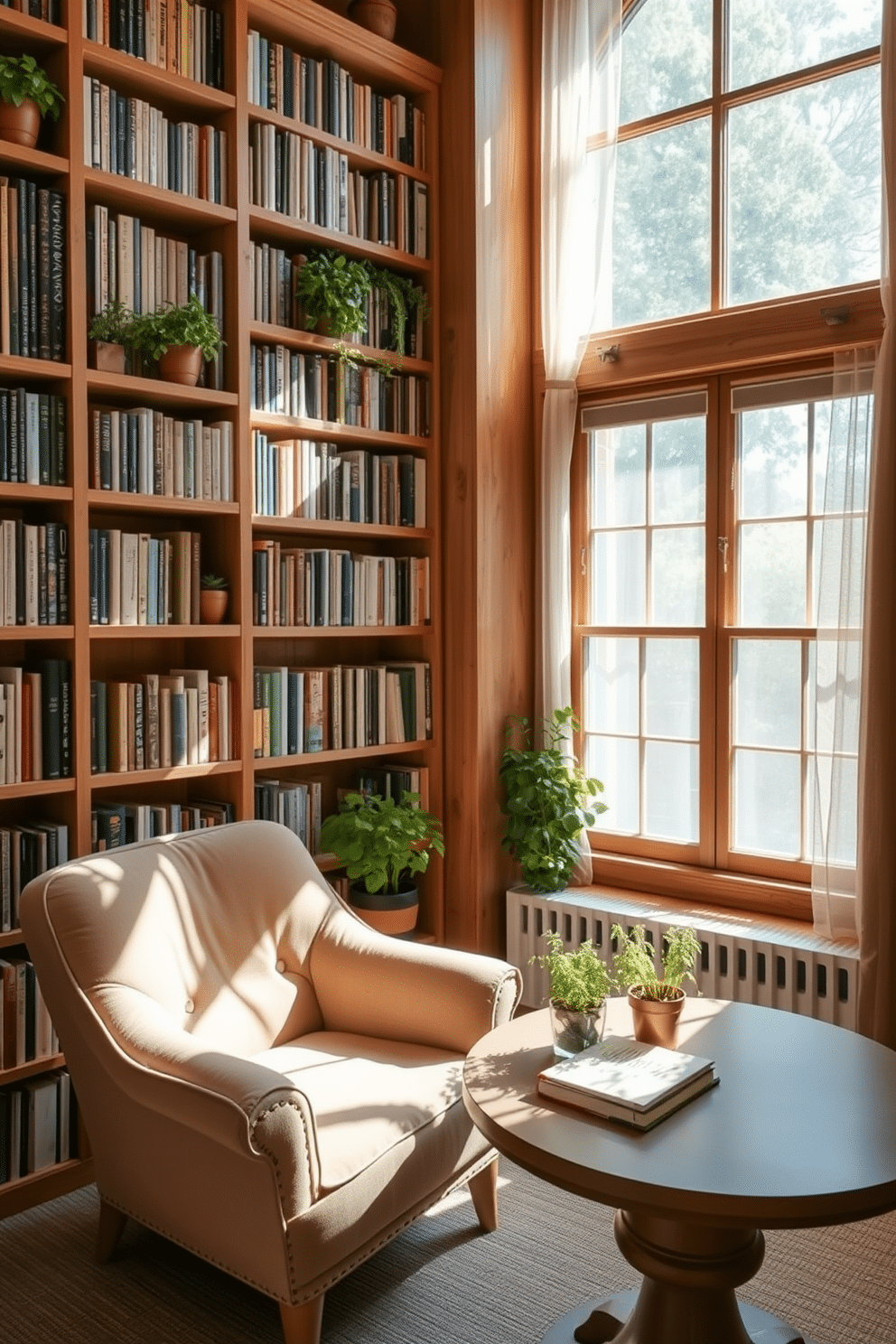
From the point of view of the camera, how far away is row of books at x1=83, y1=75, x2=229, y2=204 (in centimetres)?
289

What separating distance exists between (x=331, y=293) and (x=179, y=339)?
24.0 inches

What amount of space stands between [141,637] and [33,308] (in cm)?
95

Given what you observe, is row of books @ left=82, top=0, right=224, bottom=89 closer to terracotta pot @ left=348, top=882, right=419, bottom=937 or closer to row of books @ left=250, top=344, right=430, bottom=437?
row of books @ left=250, top=344, right=430, bottom=437

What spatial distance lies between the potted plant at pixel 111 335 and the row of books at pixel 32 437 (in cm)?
16

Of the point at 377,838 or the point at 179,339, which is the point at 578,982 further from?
the point at 179,339

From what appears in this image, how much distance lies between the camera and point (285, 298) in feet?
11.3

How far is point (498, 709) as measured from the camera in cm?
392

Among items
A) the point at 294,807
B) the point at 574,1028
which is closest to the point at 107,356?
the point at 294,807

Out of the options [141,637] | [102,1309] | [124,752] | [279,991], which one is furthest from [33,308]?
[102,1309]

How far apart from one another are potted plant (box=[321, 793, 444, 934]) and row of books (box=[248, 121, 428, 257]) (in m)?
1.84

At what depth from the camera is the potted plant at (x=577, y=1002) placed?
2135 mm

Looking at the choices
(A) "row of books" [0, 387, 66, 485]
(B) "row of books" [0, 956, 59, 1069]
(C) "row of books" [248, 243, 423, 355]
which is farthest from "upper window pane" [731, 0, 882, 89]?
(B) "row of books" [0, 956, 59, 1069]

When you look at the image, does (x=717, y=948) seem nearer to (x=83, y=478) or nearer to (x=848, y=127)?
(x=83, y=478)

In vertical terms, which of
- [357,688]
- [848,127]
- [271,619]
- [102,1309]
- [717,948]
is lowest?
[102,1309]
